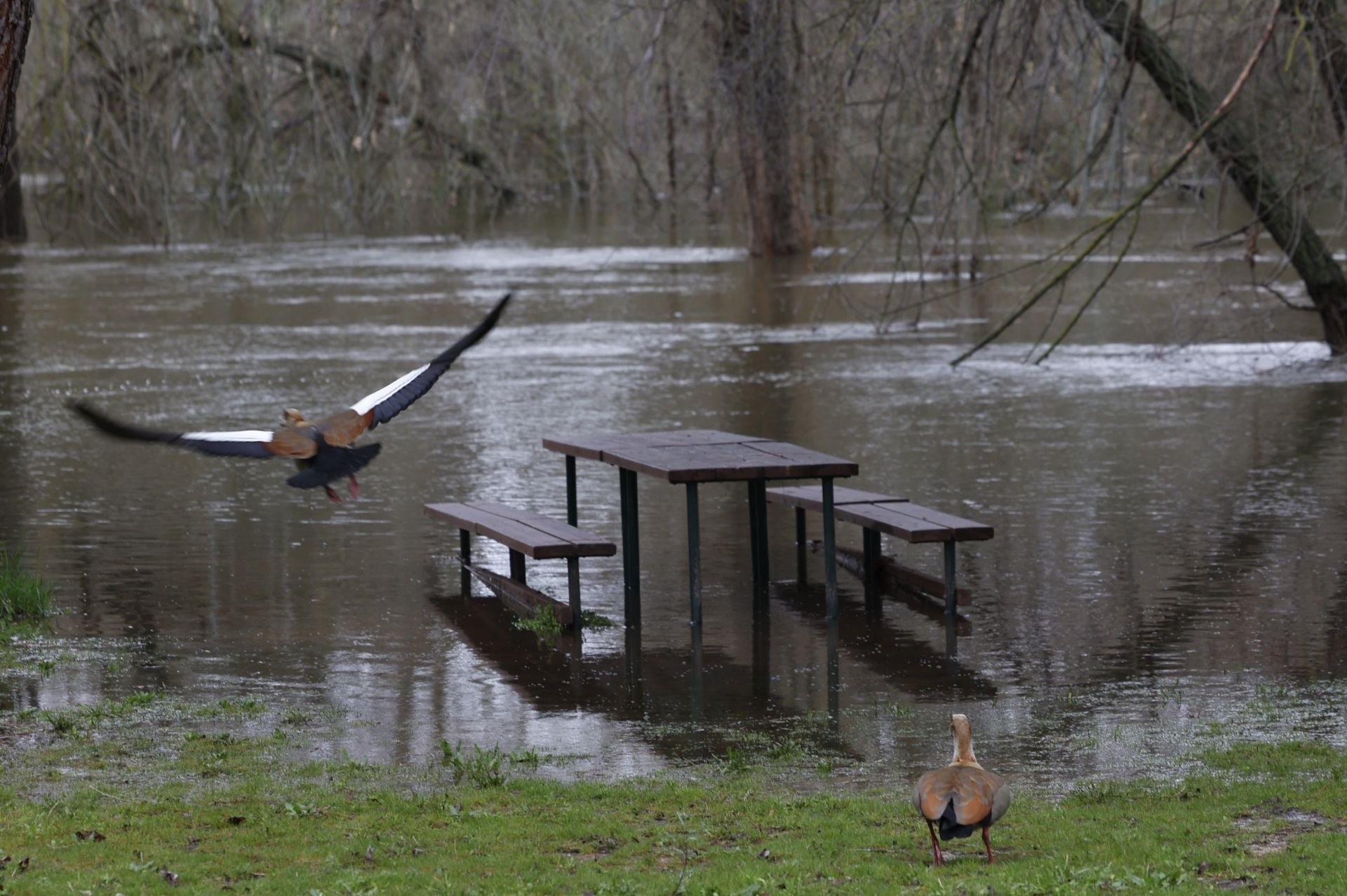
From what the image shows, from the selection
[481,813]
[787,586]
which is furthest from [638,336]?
[481,813]

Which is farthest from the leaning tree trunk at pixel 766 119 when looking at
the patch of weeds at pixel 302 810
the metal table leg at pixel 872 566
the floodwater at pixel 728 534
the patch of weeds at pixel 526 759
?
the patch of weeds at pixel 302 810

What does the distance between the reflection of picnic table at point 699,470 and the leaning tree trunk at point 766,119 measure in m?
6.17

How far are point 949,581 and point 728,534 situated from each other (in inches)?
104

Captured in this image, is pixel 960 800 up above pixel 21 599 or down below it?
above

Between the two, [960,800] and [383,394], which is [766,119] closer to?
[383,394]

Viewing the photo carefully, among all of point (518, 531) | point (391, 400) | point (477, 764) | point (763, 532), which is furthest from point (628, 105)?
point (477, 764)

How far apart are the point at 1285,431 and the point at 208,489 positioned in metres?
8.81

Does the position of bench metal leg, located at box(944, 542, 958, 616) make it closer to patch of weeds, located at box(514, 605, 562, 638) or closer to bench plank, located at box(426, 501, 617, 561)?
bench plank, located at box(426, 501, 617, 561)

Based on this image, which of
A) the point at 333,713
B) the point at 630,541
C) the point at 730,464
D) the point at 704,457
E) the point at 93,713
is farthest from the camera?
the point at 630,541

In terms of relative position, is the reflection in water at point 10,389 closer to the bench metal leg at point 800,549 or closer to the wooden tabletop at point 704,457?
the wooden tabletop at point 704,457

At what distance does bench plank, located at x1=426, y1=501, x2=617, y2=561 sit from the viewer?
939 centimetres

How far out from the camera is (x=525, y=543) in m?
9.59

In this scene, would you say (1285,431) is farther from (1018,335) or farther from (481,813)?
(481,813)

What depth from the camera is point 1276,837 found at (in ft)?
19.5
